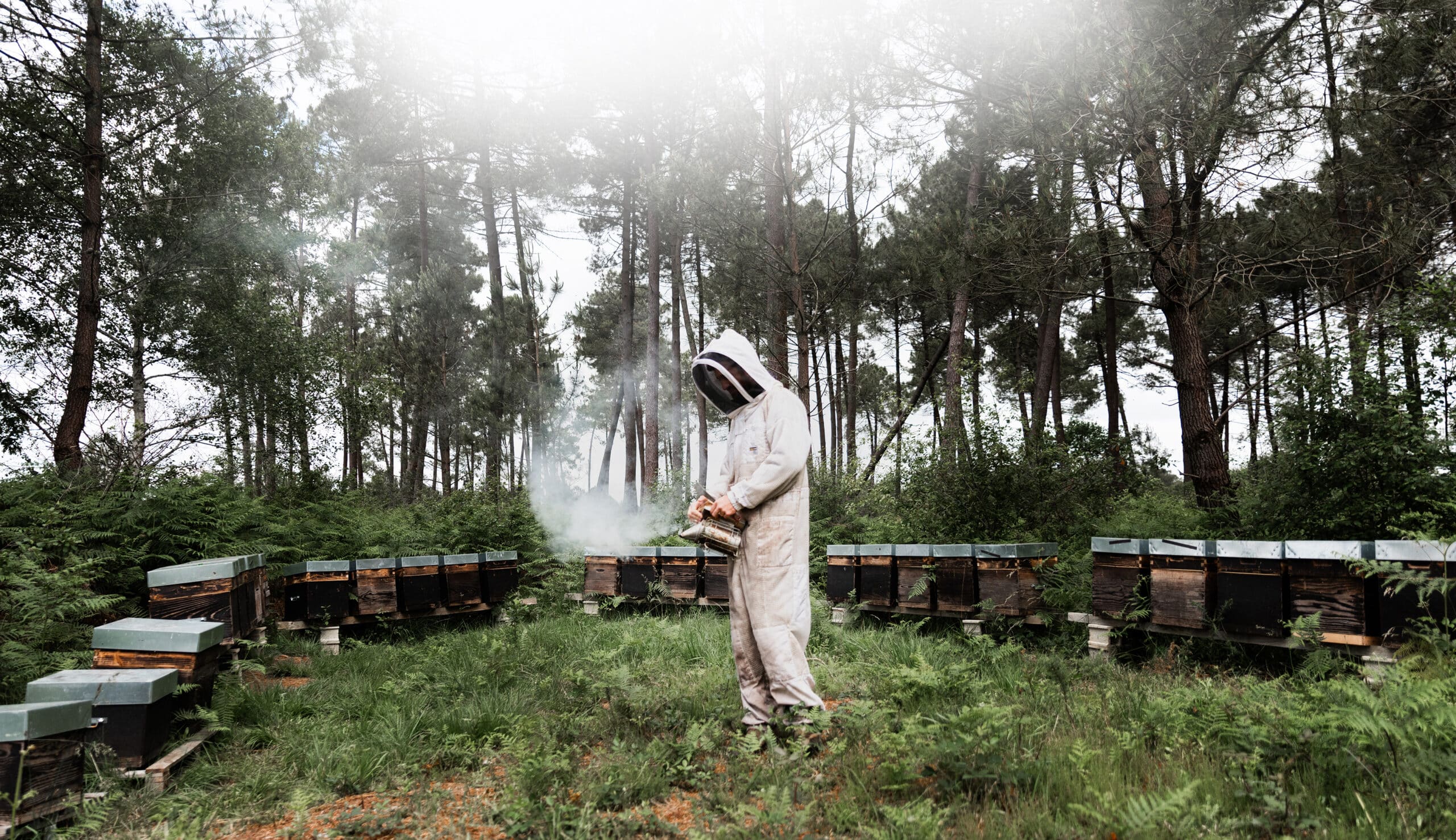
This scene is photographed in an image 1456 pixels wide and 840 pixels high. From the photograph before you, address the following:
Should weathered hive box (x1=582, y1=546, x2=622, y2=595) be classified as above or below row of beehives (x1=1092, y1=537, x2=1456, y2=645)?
below

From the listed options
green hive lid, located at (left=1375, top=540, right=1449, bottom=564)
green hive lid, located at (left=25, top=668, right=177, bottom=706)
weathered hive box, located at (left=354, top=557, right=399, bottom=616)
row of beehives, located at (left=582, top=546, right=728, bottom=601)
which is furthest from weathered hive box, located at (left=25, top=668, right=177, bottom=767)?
green hive lid, located at (left=1375, top=540, right=1449, bottom=564)

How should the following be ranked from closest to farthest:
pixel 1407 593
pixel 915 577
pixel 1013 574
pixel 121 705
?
pixel 121 705
pixel 1407 593
pixel 1013 574
pixel 915 577

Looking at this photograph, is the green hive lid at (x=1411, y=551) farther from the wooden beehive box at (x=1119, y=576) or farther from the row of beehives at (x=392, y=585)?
the row of beehives at (x=392, y=585)

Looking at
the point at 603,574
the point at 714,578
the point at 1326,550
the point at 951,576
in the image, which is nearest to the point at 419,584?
the point at 603,574

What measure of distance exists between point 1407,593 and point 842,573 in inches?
165

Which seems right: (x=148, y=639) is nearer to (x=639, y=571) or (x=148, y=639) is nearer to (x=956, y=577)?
(x=639, y=571)

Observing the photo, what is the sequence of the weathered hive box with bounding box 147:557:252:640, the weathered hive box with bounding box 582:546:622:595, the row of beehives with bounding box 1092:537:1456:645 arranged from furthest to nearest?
1. the weathered hive box with bounding box 582:546:622:595
2. the weathered hive box with bounding box 147:557:252:640
3. the row of beehives with bounding box 1092:537:1456:645

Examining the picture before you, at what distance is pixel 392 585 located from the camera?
25.0 ft

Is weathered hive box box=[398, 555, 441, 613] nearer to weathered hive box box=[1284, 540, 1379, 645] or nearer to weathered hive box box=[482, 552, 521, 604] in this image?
weathered hive box box=[482, 552, 521, 604]

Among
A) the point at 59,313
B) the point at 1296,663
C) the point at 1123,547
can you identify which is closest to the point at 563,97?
the point at 59,313

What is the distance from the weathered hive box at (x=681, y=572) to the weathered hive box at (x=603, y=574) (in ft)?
2.06

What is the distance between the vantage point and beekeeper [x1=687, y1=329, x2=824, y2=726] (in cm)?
401

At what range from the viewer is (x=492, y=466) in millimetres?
17609

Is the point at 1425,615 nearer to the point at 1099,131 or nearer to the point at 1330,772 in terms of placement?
the point at 1330,772
